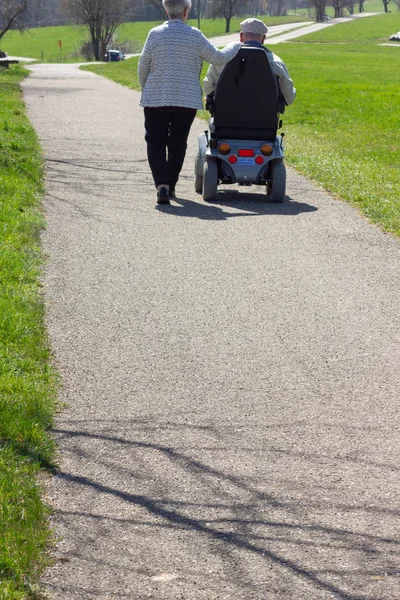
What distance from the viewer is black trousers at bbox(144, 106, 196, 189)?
9.69m

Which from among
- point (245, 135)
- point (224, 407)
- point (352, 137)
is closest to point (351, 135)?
point (352, 137)

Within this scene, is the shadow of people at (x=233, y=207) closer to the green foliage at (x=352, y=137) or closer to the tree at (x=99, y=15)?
the green foliage at (x=352, y=137)

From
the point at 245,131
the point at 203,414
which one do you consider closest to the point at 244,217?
the point at 245,131

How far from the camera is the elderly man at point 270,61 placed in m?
9.45

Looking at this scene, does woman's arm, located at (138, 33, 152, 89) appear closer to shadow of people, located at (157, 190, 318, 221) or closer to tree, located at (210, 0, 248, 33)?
shadow of people, located at (157, 190, 318, 221)

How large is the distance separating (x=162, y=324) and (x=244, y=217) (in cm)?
353

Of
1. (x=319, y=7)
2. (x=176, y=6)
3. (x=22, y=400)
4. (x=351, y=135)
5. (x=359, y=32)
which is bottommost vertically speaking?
(x=359, y=32)

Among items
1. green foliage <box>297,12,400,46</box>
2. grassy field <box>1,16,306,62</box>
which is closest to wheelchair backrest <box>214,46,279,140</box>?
green foliage <box>297,12,400,46</box>

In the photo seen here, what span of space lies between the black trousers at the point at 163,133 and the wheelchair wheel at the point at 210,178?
0.38 meters

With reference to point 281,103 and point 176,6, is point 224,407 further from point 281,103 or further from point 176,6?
point 176,6

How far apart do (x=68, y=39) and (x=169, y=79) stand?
111558mm

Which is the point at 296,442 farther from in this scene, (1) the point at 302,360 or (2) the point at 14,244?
(2) the point at 14,244

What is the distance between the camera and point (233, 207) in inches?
381

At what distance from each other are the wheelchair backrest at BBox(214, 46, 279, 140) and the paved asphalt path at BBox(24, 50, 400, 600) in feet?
3.53
